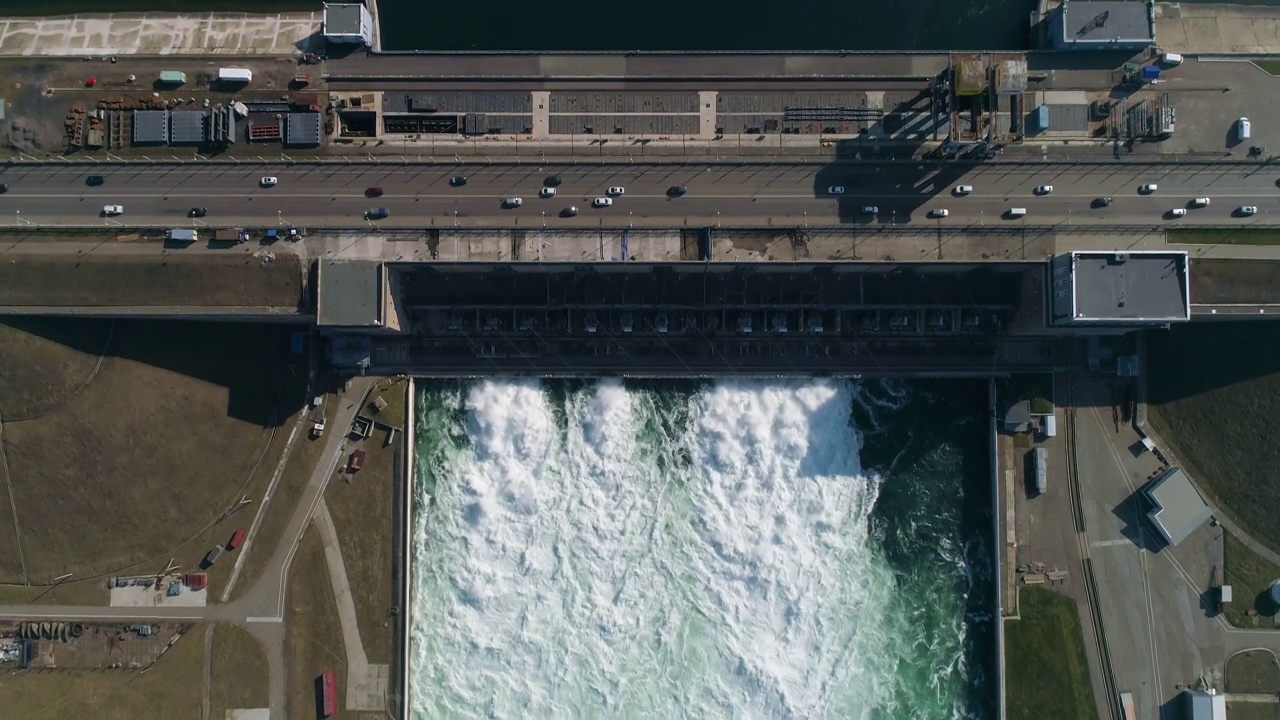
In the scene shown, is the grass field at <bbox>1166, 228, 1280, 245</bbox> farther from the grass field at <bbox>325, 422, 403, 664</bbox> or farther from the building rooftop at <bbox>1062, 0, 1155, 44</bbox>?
the grass field at <bbox>325, 422, 403, 664</bbox>

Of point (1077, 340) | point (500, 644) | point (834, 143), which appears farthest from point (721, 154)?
point (500, 644)

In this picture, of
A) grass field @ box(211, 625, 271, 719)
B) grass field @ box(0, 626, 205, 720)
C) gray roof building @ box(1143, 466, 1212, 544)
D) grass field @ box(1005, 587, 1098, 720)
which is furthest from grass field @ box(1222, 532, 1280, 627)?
grass field @ box(0, 626, 205, 720)

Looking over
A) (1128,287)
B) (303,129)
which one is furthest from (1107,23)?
(303,129)

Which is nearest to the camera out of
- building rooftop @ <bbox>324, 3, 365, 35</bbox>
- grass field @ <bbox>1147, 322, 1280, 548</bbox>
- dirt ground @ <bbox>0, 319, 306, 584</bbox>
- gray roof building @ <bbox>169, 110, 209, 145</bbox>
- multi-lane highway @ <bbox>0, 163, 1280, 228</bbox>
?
multi-lane highway @ <bbox>0, 163, 1280, 228</bbox>

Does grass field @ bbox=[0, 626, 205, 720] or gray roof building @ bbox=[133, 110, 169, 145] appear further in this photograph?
grass field @ bbox=[0, 626, 205, 720]

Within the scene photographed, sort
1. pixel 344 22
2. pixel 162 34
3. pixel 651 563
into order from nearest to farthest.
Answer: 1. pixel 344 22
2. pixel 162 34
3. pixel 651 563

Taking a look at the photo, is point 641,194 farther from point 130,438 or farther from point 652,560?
point 130,438
